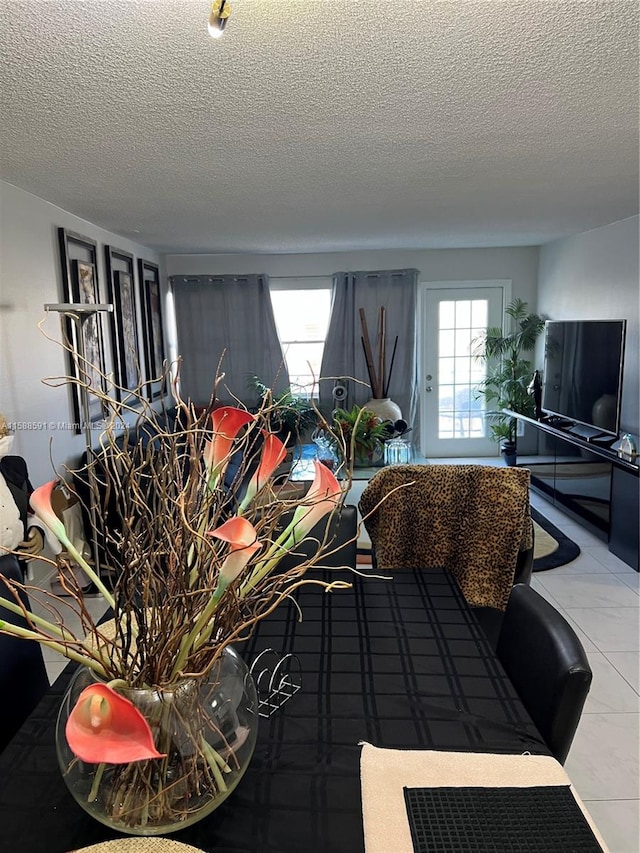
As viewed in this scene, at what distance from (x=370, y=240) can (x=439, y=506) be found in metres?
3.64

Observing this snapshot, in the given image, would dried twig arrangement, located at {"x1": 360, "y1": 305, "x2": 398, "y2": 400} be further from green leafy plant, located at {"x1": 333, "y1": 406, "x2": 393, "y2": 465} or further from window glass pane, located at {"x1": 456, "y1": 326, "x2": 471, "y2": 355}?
window glass pane, located at {"x1": 456, "y1": 326, "x2": 471, "y2": 355}

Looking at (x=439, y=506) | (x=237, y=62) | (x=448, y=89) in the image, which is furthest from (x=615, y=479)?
(x=237, y=62)

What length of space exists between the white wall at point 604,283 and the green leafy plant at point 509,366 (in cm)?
29

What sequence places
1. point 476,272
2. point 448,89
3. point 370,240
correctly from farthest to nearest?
point 476,272 < point 370,240 < point 448,89

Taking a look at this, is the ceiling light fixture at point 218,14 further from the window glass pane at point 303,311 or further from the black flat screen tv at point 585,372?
the window glass pane at point 303,311

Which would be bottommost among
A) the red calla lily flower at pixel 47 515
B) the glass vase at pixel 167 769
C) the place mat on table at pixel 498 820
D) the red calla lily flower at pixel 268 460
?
the place mat on table at pixel 498 820

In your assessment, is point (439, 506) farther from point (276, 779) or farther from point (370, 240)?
point (370, 240)

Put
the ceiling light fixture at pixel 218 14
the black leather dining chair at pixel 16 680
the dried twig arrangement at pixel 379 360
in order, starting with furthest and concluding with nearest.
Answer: the dried twig arrangement at pixel 379 360 → the black leather dining chair at pixel 16 680 → the ceiling light fixture at pixel 218 14

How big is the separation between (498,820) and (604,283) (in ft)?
15.4

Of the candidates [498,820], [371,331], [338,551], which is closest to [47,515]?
[498,820]

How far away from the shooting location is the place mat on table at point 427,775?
3.53 ft

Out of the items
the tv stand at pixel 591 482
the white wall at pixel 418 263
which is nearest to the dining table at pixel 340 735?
the tv stand at pixel 591 482

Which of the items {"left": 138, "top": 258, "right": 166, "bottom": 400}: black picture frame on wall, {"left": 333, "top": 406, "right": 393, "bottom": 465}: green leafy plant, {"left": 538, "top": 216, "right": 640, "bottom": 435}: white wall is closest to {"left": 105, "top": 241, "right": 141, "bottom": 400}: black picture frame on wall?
{"left": 138, "top": 258, "right": 166, "bottom": 400}: black picture frame on wall

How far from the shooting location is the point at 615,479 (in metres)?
3.97
